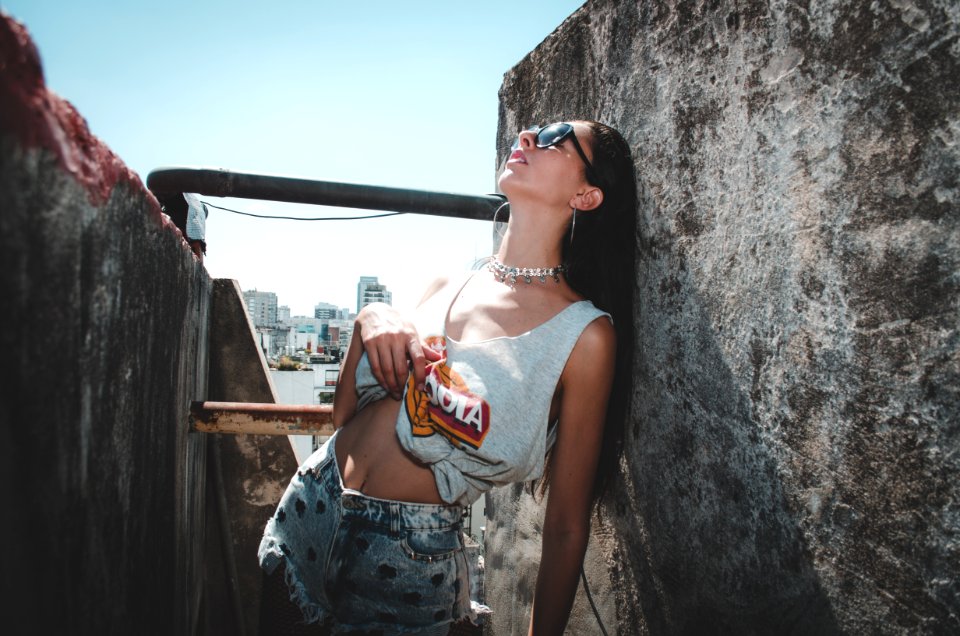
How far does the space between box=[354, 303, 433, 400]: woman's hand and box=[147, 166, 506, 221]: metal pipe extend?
1.57 meters

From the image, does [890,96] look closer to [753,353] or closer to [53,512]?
[753,353]

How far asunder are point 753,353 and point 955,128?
0.60 metres

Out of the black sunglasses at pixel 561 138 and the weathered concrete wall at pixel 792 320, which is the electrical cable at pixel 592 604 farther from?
the black sunglasses at pixel 561 138

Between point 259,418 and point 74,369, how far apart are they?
51.9 inches

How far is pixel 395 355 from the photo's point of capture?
5.27 ft

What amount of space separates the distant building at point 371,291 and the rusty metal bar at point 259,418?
85692mm

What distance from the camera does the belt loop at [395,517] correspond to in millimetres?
1477

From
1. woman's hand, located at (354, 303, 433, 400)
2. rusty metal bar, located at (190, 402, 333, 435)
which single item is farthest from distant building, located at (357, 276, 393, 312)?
woman's hand, located at (354, 303, 433, 400)

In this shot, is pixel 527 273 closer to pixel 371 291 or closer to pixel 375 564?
pixel 375 564

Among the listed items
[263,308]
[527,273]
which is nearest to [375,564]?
[527,273]

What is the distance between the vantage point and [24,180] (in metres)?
0.63

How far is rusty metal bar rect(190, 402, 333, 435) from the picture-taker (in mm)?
2031

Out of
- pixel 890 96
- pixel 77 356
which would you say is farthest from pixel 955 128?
pixel 77 356

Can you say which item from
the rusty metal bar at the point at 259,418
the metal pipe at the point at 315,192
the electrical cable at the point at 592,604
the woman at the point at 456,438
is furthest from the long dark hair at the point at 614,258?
the metal pipe at the point at 315,192
